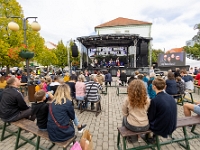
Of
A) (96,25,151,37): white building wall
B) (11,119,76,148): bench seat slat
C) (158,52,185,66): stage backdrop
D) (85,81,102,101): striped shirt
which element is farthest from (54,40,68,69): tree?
(11,119,76,148): bench seat slat

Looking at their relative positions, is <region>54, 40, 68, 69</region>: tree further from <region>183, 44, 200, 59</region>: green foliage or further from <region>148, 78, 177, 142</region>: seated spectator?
<region>148, 78, 177, 142</region>: seated spectator

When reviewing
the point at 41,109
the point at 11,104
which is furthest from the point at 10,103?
the point at 41,109

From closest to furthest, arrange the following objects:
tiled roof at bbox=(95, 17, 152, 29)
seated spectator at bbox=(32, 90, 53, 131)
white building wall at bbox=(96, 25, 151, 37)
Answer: seated spectator at bbox=(32, 90, 53, 131), white building wall at bbox=(96, 25, 151, 37), tiled roof at bbox=(95, 17, 152, 29)

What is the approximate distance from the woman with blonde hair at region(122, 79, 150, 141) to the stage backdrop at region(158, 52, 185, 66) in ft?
74.3

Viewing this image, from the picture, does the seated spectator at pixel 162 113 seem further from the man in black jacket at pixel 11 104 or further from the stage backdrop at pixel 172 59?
the stage backdrop at pixel 172 59

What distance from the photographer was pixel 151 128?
235 cm

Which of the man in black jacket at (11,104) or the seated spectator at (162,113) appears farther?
the man in black jacket at (11,104)

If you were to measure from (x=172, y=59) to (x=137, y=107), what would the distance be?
2333cm

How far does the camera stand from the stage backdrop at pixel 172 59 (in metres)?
20.9

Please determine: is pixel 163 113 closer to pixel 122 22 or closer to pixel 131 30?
pixel 131 30

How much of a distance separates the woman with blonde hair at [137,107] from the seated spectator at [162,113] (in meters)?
0.12

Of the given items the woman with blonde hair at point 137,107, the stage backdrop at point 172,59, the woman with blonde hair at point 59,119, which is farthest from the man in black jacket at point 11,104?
the stage backdrop at point 172,59

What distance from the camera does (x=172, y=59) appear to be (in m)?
22.0

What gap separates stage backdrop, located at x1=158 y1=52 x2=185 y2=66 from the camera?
20.9m
